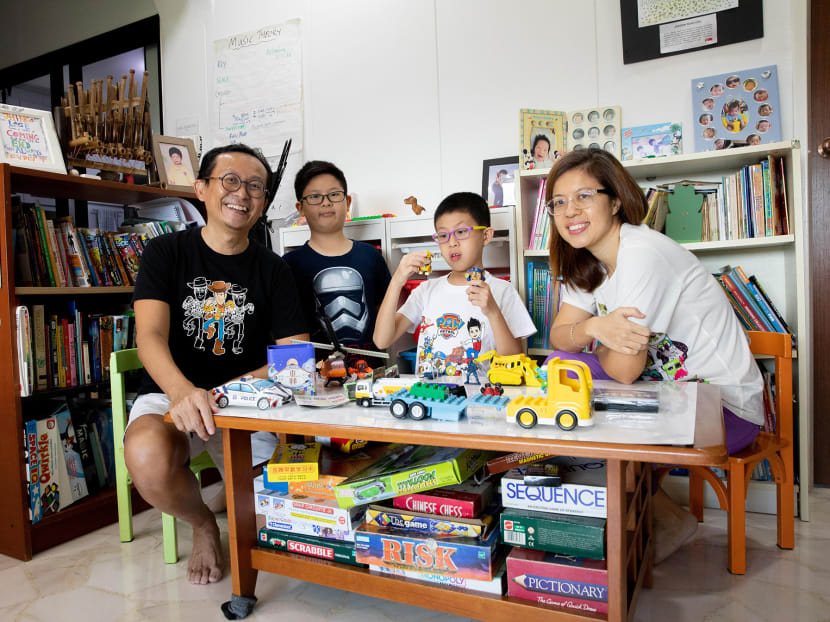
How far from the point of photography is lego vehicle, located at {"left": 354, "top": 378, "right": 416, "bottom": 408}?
1.23 m

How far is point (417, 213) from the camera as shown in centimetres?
261

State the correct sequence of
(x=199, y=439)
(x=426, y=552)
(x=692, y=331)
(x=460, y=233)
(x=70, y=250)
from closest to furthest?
1. (x=426, y=552)
2. (x=692, y=331)
3. (x=199, y=439)
4. (x=460, y=233)
5. (x=70, y=250)

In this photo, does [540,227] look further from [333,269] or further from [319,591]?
[319,591]

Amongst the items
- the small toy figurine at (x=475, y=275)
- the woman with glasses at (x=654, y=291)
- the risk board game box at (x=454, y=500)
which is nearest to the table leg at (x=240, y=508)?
the risk board game box at (x=454, y=500)

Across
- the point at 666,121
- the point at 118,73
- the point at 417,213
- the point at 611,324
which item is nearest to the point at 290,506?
the point at 611,324

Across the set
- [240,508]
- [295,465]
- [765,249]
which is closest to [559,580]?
[295,465]

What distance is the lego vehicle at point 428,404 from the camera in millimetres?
1104

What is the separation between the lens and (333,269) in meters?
2.22

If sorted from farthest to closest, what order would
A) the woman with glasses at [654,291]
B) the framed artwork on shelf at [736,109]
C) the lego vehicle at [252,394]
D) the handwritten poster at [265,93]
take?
1. the handwritten poster at [265,93]
2. the framed artwork on shelf at [736,109]
3. the woman with glasses at [654,291]
4. the lego vehicle at [252,394]

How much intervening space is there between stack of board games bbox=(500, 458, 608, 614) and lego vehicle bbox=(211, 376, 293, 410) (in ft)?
1.81

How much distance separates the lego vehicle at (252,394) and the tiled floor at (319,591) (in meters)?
0.59

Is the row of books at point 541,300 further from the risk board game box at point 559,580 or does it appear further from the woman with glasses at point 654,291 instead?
the risk board game box at point 559,580

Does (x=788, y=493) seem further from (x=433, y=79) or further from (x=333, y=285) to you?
(x=433, y=79)

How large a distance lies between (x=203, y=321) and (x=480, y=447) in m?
1.16
